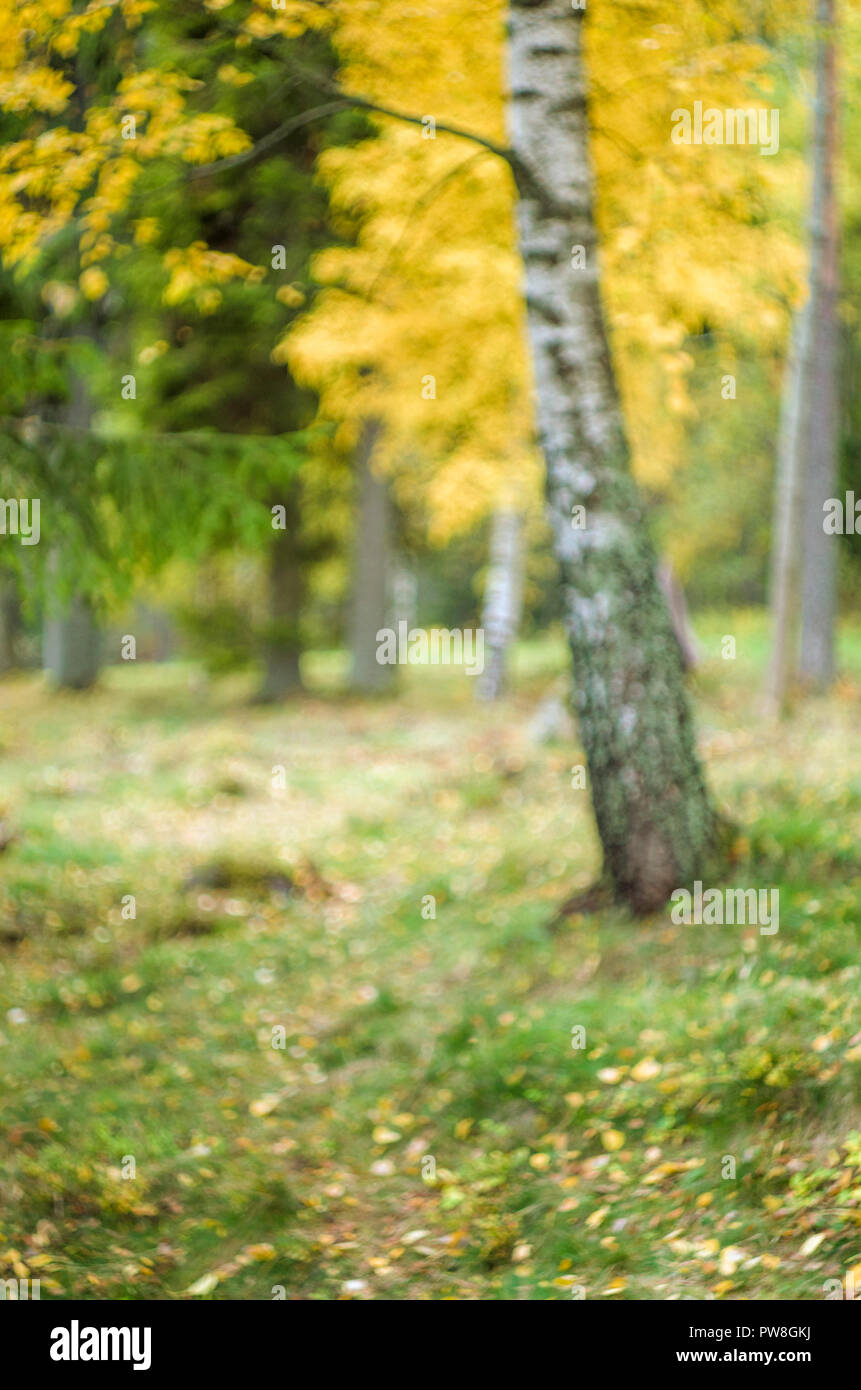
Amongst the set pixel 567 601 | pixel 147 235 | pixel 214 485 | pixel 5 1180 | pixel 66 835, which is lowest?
pixel 5 1180

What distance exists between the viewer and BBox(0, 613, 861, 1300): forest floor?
4.25 meters

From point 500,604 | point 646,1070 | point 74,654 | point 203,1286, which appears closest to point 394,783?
point 500,604

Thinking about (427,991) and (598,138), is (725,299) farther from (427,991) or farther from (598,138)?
(427,991)

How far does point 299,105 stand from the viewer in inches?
515

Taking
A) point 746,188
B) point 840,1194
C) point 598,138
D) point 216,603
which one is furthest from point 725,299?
point 216,603

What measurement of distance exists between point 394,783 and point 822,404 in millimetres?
6390

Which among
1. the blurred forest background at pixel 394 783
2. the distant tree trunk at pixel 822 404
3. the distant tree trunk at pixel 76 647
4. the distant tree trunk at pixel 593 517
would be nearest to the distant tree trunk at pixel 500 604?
the blurred forest background at pixel 394 783

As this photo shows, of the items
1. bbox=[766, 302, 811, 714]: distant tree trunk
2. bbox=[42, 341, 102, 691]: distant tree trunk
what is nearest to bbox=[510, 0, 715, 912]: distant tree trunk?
bbox=[766, 302, 811, 714]: distant tree trunk

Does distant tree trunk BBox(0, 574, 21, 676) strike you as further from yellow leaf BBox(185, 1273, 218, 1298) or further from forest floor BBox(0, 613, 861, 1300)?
yellow leaf BBox(185, 1273, 218, 1298)

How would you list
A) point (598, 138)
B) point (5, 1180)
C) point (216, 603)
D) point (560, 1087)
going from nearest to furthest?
point (5, 1180) < point (560, 1087) < point (598, 138) < point (216, 603)

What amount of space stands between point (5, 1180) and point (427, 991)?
2.58 meters

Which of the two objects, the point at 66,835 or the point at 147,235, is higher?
the point at 147,235

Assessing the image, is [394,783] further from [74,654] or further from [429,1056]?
[74,654]

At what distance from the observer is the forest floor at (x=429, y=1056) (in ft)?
14.0
